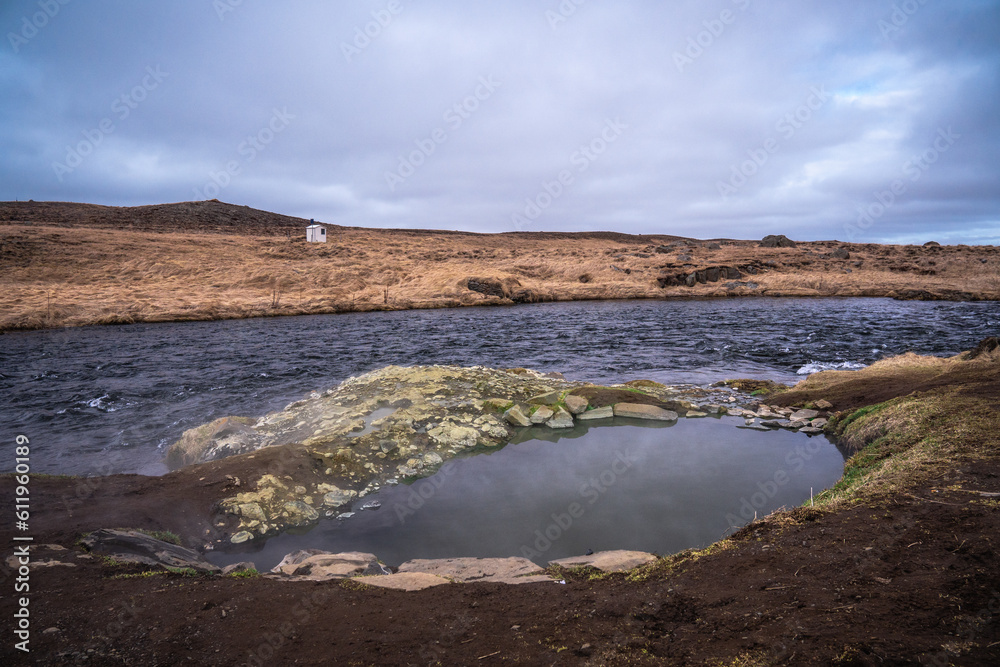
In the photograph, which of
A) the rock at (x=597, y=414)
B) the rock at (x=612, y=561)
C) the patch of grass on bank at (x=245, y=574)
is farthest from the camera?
the rock at (x=597, y=414)

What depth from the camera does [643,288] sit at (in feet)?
153

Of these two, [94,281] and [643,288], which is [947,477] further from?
[94,281]

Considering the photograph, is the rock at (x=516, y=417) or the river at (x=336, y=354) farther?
the river at (x=336, y=354)

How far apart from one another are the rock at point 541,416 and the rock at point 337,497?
4073mm

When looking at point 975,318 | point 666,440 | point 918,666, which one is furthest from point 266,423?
point 975,318

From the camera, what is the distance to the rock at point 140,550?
496 centimetres


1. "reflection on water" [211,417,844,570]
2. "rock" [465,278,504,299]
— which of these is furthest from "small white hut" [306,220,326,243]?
"reflection on water" [211,417,844,570]

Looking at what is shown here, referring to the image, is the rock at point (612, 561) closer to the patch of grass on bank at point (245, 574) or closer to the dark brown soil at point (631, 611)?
the dark brown soil at point (631, 611)

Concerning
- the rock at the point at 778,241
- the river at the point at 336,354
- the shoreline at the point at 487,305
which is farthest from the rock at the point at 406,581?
the rock at the point at 778,241

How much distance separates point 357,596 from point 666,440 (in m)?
6.72

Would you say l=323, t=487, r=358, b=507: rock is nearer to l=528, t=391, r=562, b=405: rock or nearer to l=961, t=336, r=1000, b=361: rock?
l=528, t=391, r=562, b=405: rock

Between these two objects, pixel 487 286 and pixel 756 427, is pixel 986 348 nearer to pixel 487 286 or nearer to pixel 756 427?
pixel 756 427

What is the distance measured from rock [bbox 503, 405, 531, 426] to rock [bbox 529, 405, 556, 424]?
0.41 feet

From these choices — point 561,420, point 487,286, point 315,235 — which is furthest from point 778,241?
point 561,420
